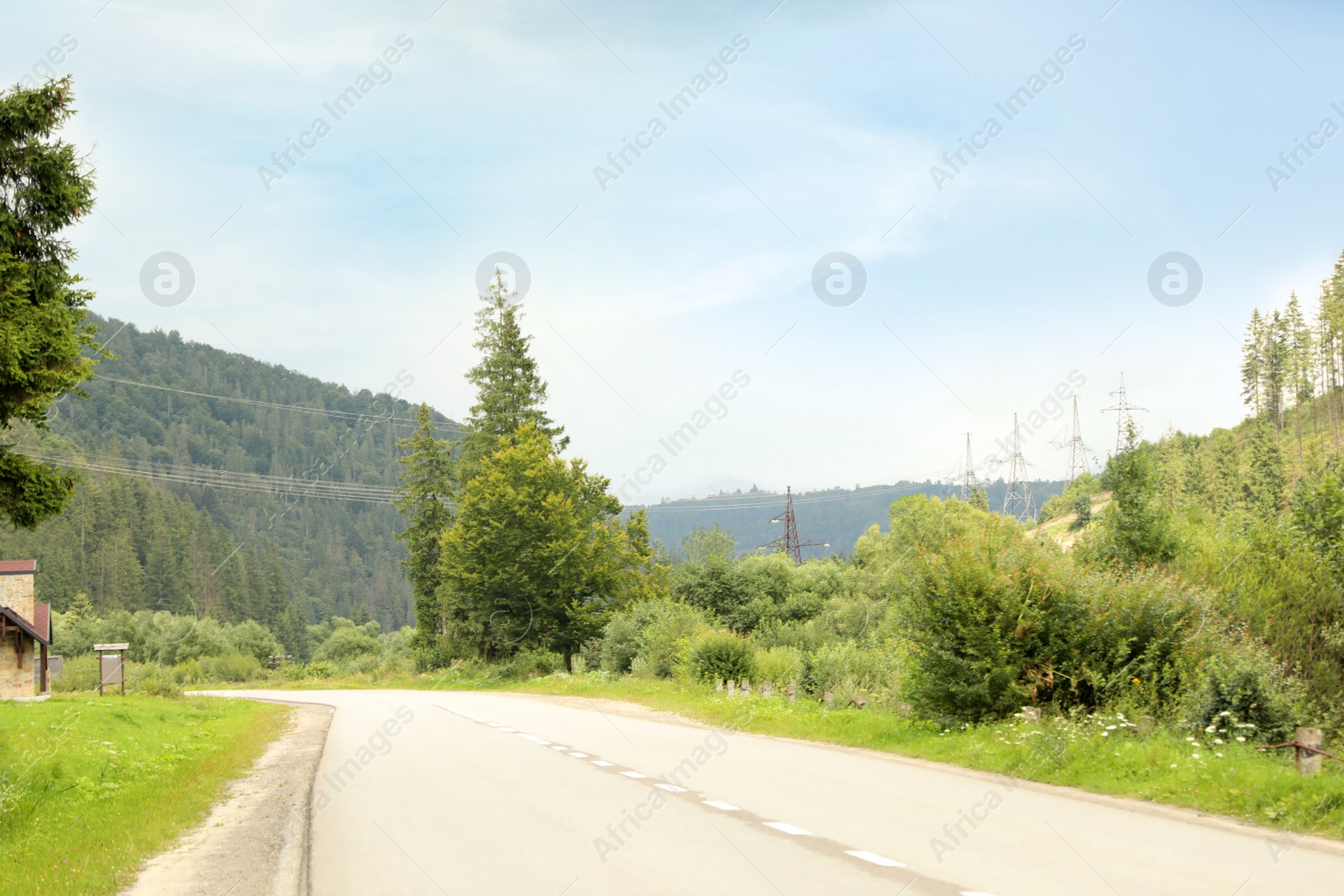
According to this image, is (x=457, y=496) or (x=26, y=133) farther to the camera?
(x=457, y=496)

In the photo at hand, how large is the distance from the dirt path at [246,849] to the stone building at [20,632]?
29646mm

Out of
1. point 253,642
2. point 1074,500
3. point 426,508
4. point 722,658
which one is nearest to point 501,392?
point 426,508

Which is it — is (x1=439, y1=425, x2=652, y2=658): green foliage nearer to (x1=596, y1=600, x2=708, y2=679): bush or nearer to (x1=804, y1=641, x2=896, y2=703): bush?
(x1=596, y1=600, x2=708, y2=679): bush

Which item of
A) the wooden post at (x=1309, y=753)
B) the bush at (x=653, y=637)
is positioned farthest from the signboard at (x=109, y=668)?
the wooden post at (x=1309, y=753)

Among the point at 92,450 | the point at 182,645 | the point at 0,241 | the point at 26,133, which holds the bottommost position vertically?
the point at 182,645

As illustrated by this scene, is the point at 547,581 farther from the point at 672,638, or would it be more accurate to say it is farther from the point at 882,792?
the point at 882,792

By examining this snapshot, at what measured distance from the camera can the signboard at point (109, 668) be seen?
3934 cm

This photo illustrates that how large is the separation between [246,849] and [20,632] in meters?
37.1

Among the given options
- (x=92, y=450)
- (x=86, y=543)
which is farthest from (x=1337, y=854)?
(x=92, y=450)

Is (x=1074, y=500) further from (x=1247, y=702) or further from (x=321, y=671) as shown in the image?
(x=1247, y=702)

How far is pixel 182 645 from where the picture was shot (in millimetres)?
89812

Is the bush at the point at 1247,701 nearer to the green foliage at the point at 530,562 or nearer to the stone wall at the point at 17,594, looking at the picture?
the green foliage at the point at 530,562

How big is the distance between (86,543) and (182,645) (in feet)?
187

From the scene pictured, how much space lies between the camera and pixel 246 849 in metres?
9.10
